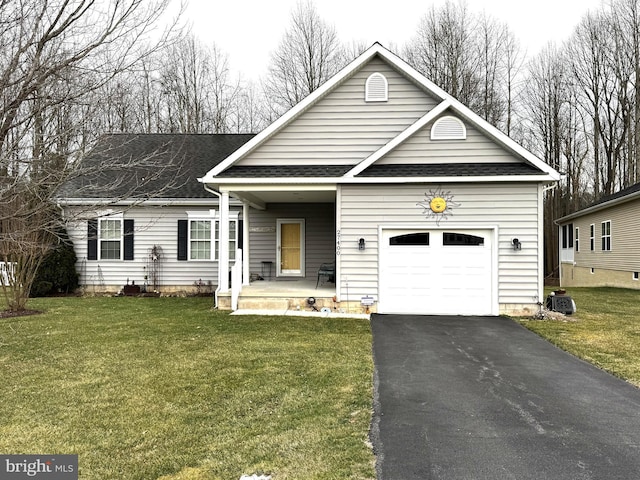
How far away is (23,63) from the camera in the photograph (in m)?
4.71

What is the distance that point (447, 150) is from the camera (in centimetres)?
1105

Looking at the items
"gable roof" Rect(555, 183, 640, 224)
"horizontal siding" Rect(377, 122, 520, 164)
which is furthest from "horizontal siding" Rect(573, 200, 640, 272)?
"horizontal siding" Rect(377, 122, 520, 164)

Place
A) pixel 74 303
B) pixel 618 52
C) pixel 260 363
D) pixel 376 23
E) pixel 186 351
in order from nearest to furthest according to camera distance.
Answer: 1. pixel 260 363
2. pixel 186 351
3. pixel 74 303
4. pixel 376 23
5. pixel 618 52

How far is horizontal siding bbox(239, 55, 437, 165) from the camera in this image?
39.3 ft

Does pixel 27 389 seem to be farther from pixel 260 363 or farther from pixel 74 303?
pixel 74 303

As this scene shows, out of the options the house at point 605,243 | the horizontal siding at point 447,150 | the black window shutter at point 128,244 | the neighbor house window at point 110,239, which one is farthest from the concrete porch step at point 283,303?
the house at point 605,243

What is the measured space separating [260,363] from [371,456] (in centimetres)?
306

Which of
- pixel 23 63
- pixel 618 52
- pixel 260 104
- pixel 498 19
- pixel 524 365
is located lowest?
pixel 524 365

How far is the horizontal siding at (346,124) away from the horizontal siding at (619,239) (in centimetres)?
1236

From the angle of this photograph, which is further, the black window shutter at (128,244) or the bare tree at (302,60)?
the bare tree at (302,60)

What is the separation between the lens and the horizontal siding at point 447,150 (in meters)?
11.0

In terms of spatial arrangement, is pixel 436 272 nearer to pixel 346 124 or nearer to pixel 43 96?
pixel 346 124

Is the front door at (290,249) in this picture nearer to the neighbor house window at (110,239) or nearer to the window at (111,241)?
the window at (111,241)

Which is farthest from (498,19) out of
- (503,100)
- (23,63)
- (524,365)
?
(23,63)
